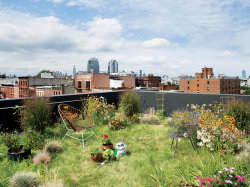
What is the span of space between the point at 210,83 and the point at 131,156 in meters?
59.6

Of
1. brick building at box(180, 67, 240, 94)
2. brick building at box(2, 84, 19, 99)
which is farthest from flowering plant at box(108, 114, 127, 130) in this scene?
brick building at box(180, 67, 240, 94)

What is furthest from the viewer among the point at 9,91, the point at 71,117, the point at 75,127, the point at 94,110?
the point at 9,91

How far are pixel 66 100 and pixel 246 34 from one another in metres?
11.4

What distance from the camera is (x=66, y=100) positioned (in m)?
6.71

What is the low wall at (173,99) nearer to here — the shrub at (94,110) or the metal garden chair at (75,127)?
the shrub at (94,110)

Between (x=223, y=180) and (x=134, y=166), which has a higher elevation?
(x=223, y=180)

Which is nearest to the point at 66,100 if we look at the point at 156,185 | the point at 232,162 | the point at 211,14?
the point at 156,185

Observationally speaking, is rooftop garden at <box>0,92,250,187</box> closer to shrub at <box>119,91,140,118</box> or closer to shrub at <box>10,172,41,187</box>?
shrub at <box>10,172,41,187</box>

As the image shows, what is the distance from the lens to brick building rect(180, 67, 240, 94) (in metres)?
55.1

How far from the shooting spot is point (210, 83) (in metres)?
56.5

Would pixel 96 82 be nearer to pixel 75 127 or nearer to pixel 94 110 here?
pixel 94 110

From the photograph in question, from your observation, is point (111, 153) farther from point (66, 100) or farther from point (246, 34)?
point (246, 34)

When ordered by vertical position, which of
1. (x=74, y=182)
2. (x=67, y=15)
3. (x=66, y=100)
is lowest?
(x=74, y=182)

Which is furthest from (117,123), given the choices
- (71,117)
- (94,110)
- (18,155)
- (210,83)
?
(210,83)
